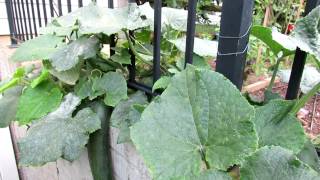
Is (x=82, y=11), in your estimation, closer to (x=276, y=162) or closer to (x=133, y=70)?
(x=133, y=70)

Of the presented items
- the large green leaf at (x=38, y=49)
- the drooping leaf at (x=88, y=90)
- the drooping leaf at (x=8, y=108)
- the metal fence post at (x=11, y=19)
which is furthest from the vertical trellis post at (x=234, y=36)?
the metal fence post at (x=11, y=19)

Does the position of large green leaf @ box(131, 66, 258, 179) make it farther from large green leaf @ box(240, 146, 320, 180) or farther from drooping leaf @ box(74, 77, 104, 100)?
drooping leaf @ box(74, 77, 104, 100)

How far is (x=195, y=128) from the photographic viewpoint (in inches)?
26.2

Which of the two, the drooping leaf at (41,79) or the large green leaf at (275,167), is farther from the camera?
the drooping leaf at (41,79)

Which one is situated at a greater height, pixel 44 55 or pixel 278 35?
pixel 278 35

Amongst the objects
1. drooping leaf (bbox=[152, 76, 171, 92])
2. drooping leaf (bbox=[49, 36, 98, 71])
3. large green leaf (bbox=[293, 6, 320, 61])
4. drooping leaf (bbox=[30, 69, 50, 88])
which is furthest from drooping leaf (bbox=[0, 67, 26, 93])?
large green leaf (bbox=[293, 6, 320, 61])

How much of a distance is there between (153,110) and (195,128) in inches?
3.8

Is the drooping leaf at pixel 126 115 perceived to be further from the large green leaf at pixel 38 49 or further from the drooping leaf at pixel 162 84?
the large green leaf at pixel 38 49

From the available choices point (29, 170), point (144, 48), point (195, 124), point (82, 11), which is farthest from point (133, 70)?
point (29, 170)

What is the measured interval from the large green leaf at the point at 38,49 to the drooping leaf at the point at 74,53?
5.5 inches

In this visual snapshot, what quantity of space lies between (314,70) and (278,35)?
0.86 ft

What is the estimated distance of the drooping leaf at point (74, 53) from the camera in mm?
986

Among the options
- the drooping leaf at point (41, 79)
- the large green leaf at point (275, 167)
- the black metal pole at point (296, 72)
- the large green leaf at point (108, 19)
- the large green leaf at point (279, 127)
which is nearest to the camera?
the large green leaf at point (275, 167)

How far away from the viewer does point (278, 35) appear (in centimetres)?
79
